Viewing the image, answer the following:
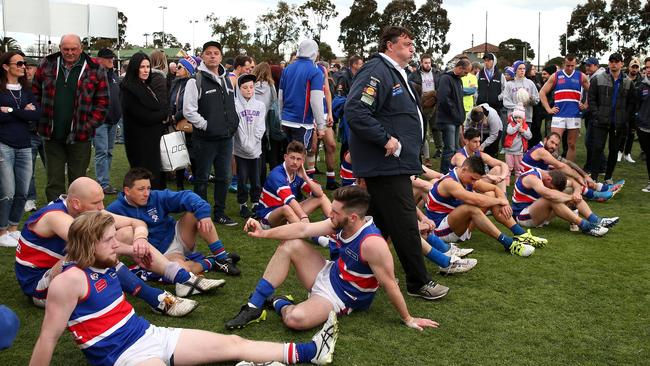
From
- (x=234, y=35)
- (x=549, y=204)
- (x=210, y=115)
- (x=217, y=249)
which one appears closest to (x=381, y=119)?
(x=217, y=249)

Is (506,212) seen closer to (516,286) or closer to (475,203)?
(475,203)

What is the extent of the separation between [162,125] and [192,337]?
4.29 meters

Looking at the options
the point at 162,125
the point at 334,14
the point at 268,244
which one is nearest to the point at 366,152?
the point at 268,244

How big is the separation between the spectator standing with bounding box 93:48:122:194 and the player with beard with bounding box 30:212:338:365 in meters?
5.72

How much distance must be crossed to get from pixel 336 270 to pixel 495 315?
1.31 meters

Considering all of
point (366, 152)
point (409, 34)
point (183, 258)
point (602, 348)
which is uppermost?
point (409, 34)

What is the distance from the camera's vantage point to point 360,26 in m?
56.7

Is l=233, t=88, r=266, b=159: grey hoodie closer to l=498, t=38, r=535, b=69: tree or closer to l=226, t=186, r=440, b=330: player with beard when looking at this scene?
l=226, t=186, r=440, b=330: player with beard

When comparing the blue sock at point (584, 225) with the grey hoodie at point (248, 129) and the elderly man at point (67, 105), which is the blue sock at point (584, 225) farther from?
the elderly man at point (67, 105)

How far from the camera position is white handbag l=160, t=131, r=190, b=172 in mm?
7449

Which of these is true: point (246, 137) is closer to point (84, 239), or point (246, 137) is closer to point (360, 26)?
point (84, 239)

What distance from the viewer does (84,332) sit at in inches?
131

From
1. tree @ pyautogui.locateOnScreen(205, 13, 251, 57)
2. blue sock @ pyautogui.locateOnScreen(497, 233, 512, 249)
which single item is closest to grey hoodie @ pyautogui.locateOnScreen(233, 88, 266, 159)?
blue sock @ pyautogui.locateOnScreen(497, 233, 512, 249)

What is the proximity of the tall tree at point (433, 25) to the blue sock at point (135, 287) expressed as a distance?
59.2 metres
